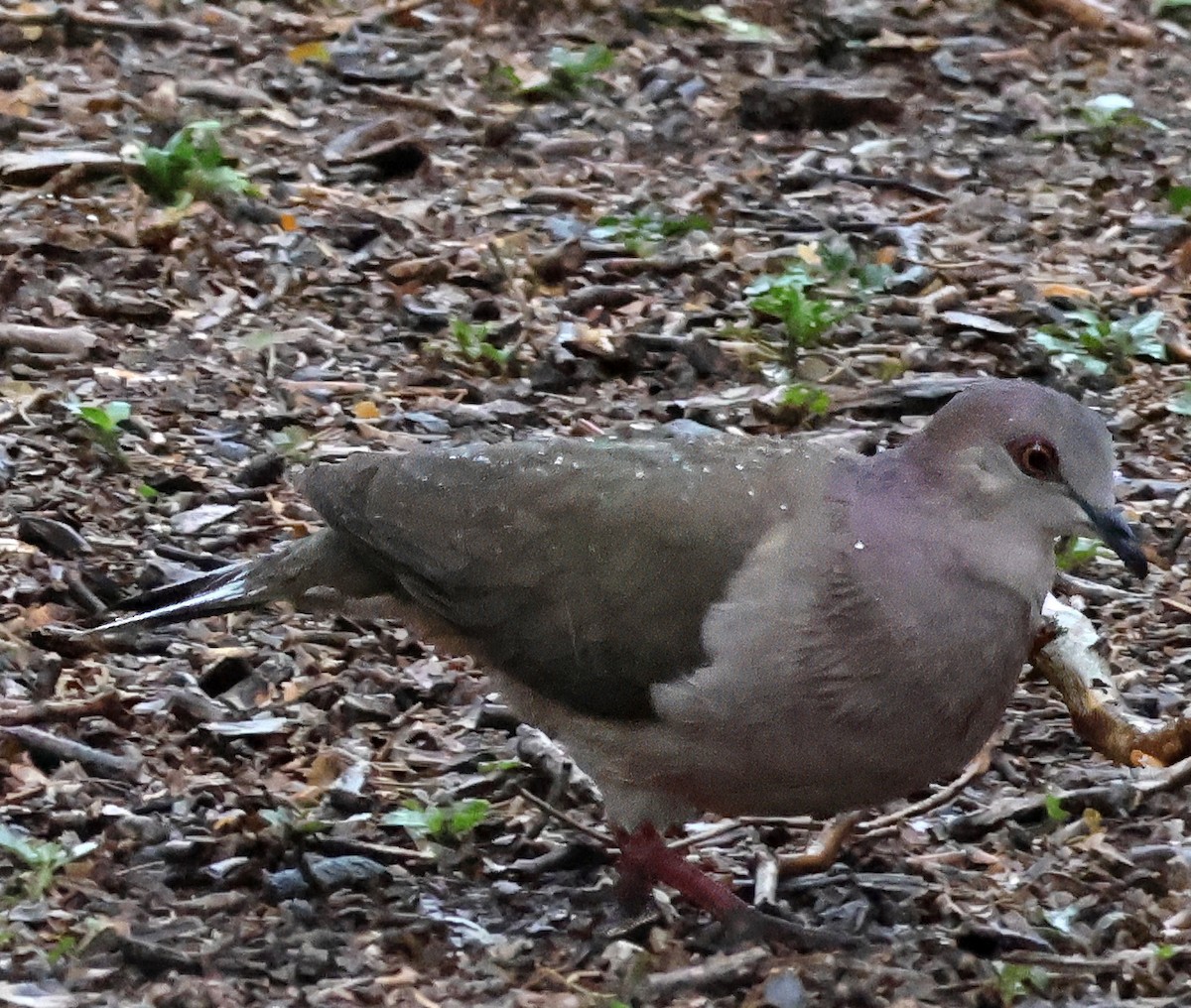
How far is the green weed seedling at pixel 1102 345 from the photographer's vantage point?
6207 mm

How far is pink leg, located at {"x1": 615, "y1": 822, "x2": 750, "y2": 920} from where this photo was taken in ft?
13.2

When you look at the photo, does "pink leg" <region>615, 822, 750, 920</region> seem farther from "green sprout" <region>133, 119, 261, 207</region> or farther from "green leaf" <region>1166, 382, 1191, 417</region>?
"green sprout" <region>133, 119, 261, 207</region>

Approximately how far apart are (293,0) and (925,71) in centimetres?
271

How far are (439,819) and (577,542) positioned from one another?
2.23 ft

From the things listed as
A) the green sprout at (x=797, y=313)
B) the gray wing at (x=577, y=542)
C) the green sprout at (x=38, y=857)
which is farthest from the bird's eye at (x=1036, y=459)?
the green sprout at (x=797, y=313)

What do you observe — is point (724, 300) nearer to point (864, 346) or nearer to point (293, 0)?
point (864, 346)

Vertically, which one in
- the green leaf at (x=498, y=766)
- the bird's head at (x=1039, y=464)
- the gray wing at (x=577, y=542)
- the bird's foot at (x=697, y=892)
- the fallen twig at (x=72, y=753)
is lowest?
the green leaf at (x=498, y=766)

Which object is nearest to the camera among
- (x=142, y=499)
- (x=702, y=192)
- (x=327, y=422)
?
(x=142, y=499)

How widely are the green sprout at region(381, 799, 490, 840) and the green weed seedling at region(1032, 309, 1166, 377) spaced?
272 centimetres

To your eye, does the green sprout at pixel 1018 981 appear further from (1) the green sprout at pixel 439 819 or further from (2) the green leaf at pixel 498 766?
(2) the green leaf at pixel 498 766

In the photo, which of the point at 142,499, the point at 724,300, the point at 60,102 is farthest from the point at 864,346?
the point at 60,102

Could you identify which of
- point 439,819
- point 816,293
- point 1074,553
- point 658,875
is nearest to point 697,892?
point 658,875

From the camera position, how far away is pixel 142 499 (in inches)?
213

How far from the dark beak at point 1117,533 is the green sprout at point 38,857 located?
81.9 inches
